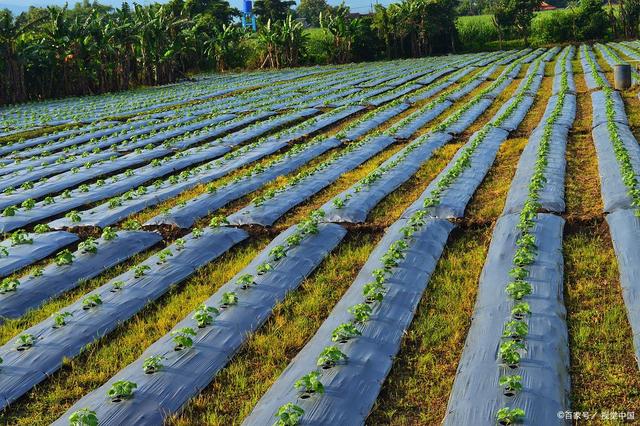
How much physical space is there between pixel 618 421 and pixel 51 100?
3749 cm

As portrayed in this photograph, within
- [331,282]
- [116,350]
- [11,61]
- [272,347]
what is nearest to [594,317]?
[331,282]

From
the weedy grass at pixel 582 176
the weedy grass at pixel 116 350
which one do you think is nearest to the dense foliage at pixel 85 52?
the weedy grass at pixel 582 176

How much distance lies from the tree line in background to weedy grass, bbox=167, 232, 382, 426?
1248 inches

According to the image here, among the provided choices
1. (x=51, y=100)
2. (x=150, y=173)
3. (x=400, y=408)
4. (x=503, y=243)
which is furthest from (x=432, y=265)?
(x=51, y=100)

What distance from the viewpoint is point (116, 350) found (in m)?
6.25

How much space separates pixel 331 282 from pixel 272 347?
5.80ft

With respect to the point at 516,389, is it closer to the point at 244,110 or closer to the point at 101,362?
the point at 101,362

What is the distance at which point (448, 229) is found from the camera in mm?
8977

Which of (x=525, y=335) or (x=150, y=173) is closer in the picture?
(x=525, y=335)

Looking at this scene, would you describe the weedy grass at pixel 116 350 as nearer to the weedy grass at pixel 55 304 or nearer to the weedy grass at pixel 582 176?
the weedy grass at pixel 55 304

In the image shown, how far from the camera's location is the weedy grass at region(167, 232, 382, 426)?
5219mm

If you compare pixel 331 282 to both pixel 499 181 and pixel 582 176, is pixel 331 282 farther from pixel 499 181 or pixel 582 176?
pixel 582 176

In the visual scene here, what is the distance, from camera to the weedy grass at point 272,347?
5219 millimetres

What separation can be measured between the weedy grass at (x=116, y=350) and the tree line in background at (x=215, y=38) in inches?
1215
